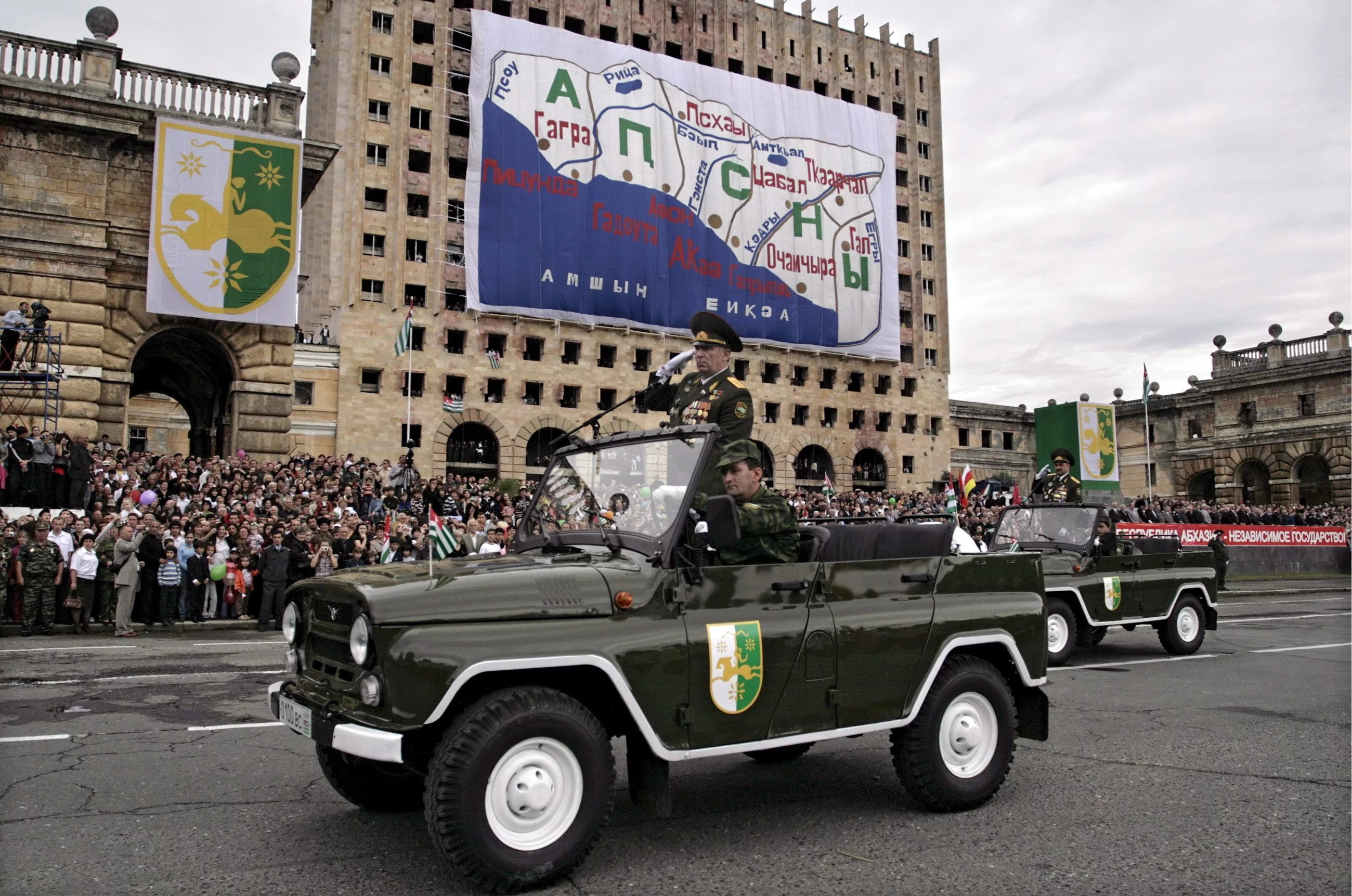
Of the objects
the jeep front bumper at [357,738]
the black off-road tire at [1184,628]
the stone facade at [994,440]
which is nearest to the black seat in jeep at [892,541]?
the jeep front bumper at [357,738]

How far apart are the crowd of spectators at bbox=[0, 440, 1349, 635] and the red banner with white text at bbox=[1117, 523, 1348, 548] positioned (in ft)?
42.6

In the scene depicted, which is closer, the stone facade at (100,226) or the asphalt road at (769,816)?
the asphalt road at (769,816)

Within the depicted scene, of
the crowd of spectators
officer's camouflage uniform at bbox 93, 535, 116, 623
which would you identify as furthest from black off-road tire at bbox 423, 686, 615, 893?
officer's camouflage uniform at bbox 93, 535, 116, 623

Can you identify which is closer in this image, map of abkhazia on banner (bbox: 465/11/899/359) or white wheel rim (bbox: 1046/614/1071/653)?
white wheel rim (bbox: 1046/614/1071/653)

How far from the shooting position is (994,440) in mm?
76125

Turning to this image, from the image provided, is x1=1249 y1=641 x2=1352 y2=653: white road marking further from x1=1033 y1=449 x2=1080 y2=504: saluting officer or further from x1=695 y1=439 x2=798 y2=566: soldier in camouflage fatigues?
x1=695 y1=439 x2=798 y2=566: soldier in camouflage fatigues

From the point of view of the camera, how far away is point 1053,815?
521 centimetres

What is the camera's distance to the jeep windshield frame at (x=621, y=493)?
491cm

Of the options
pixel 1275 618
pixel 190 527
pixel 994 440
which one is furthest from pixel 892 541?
pixel 994 440

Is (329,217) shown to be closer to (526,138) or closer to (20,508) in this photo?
(526,138)

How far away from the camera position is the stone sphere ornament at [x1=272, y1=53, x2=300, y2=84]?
2692 centimetres

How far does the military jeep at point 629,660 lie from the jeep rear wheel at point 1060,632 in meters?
5.62

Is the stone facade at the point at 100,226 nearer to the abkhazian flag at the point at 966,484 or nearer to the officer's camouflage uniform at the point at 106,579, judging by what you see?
the officer's camouflage uniform at the point at 106,579

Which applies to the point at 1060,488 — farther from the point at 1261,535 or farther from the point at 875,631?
the point at 1261,535
